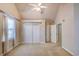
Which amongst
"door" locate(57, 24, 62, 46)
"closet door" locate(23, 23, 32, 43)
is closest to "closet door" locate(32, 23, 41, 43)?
"closet door" locate(23, 23, 32, 43)

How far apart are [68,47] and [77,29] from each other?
1218mm

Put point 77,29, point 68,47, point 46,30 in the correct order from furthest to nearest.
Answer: point 68,47, point 46,30, point 77,29

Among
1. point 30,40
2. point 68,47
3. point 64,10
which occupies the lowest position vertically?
point 68,47

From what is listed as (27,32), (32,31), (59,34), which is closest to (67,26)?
(59,34)

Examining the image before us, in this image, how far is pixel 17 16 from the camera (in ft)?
15.1

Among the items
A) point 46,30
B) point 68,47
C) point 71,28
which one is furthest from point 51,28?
point 68,47

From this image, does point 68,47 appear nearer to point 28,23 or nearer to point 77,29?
point 77,29

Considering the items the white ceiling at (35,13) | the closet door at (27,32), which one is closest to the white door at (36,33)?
the closet door at (27,32)

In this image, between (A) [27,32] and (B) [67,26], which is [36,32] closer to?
(A) [27,32]

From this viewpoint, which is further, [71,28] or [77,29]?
[71,28]

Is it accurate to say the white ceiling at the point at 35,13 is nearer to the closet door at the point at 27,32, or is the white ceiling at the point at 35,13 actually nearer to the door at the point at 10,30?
the closet door at the point at 27,32

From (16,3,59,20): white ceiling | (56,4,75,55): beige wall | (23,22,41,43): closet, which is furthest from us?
(56,4,75,55): beige wall

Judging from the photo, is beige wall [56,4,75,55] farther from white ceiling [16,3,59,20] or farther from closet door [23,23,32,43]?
closet door [23,23,32,43]

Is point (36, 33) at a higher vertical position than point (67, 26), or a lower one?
lower
